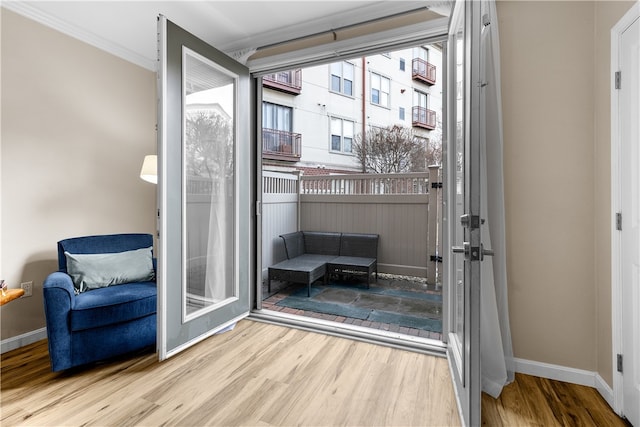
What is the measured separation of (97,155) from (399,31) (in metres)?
2.79

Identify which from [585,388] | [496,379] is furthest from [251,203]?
[585,388]

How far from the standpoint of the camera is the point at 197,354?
7.50 ft

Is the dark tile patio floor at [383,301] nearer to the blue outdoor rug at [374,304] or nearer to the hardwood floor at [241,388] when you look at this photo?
the blue outdoor rug at [374,304]

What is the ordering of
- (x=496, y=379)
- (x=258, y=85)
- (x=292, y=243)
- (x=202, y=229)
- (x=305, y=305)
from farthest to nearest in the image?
(x=292, y=243) < (x=305, y=305) < (x=258, y=85) < (x=202, y=229) < (x=496, y=379)

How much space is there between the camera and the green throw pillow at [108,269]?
230cm

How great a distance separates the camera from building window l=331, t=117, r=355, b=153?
7340mm

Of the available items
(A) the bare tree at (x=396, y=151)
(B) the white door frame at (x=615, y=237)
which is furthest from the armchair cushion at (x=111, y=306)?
(A) the bare tree at (x=396, y=151)

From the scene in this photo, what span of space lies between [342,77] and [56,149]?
19.5 ft

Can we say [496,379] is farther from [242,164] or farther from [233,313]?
[242,164]

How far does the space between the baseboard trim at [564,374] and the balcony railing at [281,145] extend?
5.64 meters

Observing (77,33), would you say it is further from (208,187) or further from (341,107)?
(341,107)

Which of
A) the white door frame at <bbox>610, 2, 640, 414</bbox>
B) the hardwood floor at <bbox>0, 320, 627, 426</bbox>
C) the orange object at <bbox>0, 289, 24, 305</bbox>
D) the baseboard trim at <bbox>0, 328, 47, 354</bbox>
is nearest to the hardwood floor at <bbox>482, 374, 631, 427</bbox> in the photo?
the hardwood floor at <bbox>0, 320, 627, 426</bbox>

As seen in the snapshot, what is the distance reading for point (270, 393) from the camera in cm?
183

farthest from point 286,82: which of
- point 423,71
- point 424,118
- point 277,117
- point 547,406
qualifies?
point 547,406
